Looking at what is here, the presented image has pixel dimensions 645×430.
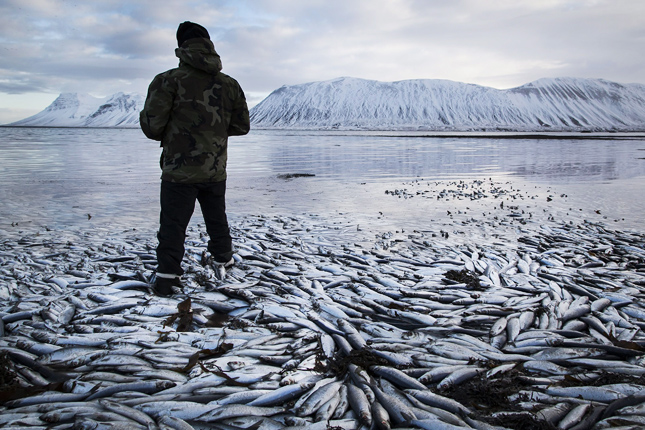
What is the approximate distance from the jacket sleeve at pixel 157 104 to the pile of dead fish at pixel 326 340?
2.32m

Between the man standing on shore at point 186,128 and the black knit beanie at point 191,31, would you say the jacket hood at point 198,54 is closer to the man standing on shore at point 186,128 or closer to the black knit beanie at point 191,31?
the man standing on shore at point 186,128

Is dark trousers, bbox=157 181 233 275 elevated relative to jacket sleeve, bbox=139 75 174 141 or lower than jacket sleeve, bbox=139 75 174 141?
lower

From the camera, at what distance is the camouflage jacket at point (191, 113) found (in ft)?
18.3

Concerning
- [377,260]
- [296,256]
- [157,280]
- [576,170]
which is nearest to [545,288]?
[377,260]

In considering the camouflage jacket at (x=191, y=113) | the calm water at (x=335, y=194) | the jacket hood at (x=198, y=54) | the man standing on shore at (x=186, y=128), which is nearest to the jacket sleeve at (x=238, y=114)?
the man standing on shore at (x=186, y=128)

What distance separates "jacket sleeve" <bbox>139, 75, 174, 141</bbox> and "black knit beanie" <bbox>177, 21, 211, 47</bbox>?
68 cm

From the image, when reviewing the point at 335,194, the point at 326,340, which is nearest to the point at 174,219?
the point at 326,340

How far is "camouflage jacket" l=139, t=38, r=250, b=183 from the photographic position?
5.57 metres

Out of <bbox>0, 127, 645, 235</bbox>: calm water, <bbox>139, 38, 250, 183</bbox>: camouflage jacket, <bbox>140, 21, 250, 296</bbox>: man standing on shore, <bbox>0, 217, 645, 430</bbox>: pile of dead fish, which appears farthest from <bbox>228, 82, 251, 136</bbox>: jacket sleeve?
<bbox>0, 127, 645, 235</bbox>: calm water

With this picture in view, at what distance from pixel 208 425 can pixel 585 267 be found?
696cm

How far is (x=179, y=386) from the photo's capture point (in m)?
3.58

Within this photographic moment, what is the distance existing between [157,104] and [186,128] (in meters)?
0.48

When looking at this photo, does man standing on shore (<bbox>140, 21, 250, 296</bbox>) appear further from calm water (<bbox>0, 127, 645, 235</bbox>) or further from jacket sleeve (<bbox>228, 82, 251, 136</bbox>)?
A: calm water (<bbox>0, 127, 645, 235</bbox>)

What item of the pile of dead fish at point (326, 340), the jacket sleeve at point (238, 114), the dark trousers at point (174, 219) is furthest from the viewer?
the jacket sleeve at point (238, 114)
